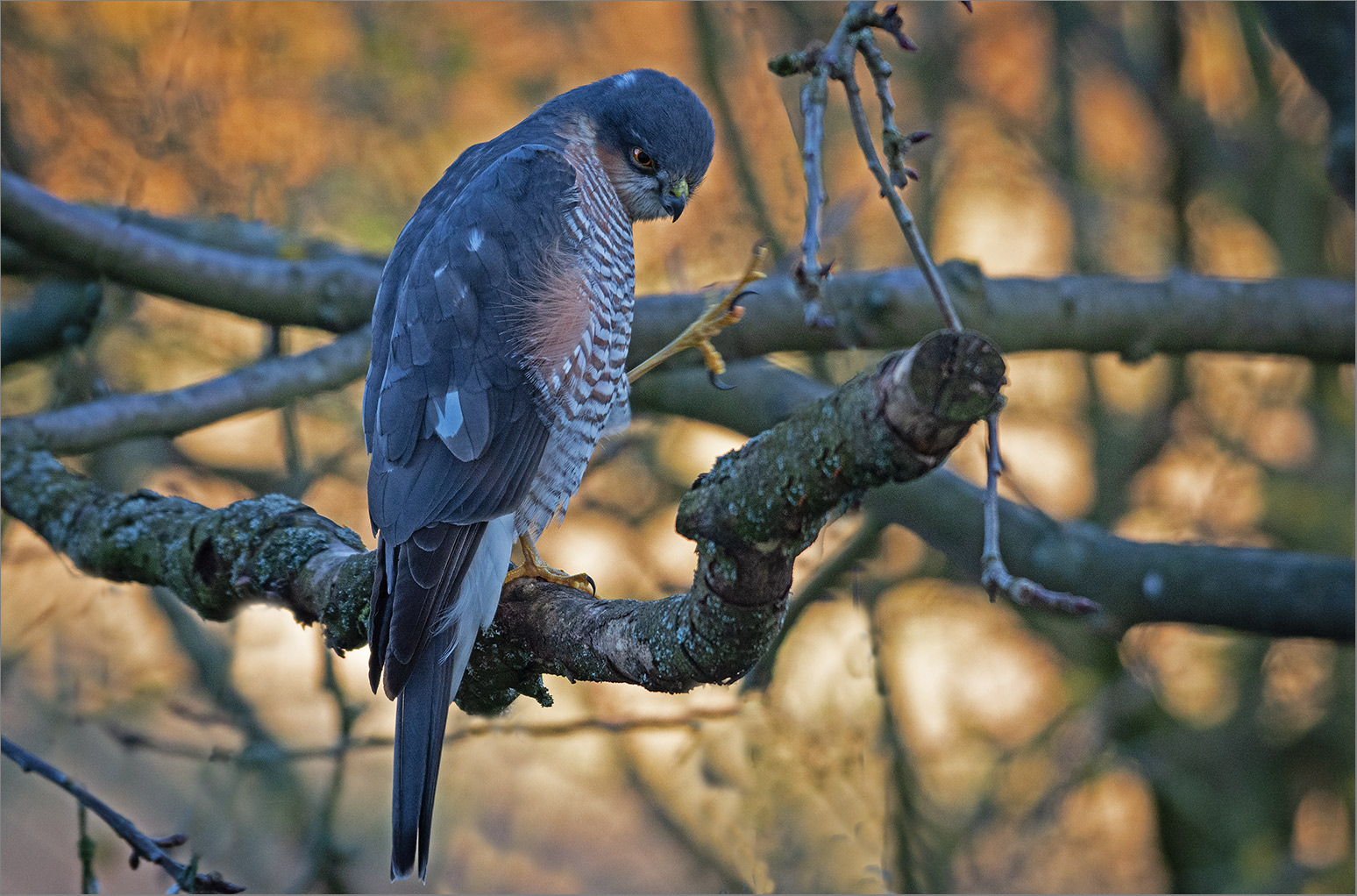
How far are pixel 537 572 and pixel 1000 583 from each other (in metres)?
1.75

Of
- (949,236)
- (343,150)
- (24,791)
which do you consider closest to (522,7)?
(343,150)

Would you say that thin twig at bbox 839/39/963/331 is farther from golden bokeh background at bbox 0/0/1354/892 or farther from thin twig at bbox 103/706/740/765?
golden bokeh background at bbox 0/0/1354/892

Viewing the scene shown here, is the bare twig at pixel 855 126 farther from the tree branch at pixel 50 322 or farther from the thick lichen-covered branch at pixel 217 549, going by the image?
the tree branch at pixel 50 322

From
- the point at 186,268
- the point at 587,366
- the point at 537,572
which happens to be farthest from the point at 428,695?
the point at 186,268

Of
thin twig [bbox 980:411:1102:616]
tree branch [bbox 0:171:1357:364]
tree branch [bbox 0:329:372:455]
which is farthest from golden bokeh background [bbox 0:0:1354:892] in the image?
thin twig [bbox 980:411:1102:616]

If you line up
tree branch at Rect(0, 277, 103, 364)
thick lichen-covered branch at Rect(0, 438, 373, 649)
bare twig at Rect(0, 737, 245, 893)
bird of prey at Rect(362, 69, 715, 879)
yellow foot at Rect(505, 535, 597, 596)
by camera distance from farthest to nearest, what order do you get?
1. tree branch at Rect(0, 277, 103, 364)
2. yellow foot at Rect(505, 535, 597, 596)
3. thick lichen-covered branch at Rect(0, 438, 373, 649)
4. bird of prey at Rect(362, 69, 715, 879)
5. bare twig at Rect(0, 737, 245, 893)

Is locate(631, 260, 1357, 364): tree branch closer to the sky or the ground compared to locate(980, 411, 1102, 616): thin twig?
closer to the sky

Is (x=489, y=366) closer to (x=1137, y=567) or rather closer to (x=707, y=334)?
→ (x=707, y=334)

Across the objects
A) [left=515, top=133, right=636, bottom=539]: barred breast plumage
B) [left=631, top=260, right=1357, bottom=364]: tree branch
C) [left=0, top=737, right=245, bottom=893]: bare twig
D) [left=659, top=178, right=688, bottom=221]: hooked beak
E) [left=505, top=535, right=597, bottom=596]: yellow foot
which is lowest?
[left=0, top=737, right=245, bottom=893]: bare twig

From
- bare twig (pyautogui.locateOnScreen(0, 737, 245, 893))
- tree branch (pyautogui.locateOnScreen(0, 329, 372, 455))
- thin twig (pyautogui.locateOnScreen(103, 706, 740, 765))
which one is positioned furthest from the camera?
tree branch (pyautogui.locateOnScreen(0, 329, 372, 455))

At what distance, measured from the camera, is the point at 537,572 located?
2811 mm

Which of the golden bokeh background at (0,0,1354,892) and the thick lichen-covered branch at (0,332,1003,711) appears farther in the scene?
the golden bokeh background at (0,0,1354,892)

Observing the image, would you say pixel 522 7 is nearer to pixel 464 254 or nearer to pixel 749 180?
pixel 749 180

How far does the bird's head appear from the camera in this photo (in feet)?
10.2
